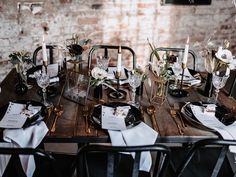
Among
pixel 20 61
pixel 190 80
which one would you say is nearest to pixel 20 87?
pixel 20 61

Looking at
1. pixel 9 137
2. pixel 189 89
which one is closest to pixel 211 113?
pixel 189 89

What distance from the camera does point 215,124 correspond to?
61.8 inches

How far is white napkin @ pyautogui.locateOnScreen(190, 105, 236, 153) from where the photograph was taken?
1.47m

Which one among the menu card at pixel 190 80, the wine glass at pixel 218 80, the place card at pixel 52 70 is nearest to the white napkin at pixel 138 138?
the wine glass at pixel 218 80

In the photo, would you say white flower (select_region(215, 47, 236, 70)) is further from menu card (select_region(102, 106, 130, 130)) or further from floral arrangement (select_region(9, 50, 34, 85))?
floral arrangement (select_region(9, 50, 34, 85))

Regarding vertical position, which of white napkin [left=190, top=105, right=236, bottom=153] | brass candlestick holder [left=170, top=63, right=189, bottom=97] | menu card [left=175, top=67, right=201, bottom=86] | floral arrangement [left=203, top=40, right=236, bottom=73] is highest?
floral arrangement [left=203, top=40, right=236, bottom=73]

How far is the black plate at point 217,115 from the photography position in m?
1.57

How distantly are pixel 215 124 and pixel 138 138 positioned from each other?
0.44m

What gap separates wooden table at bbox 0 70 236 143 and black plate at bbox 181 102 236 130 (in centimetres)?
4

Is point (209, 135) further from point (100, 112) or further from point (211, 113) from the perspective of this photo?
point (100, 112)

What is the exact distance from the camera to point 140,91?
188cm

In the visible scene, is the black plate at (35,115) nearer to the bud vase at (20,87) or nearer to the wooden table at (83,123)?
the wooden table at (83,123)

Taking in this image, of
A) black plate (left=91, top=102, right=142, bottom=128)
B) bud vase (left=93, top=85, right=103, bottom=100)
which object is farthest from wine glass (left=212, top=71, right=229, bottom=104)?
bud vase (left=93, top=85, right=103, bottom=100)

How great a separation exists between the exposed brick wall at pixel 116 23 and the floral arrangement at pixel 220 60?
3.89 ft
